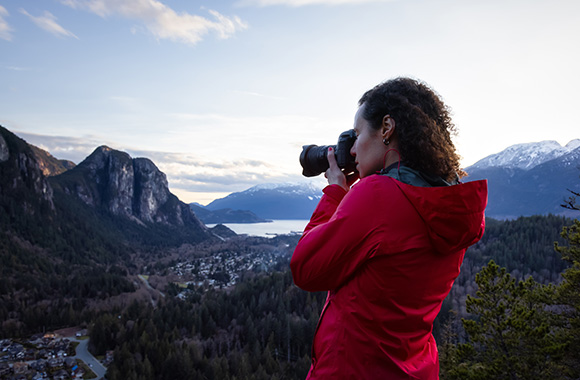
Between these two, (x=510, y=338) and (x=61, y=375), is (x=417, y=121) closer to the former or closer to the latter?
(x=510, y=338)

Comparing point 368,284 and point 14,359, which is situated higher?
point 368,284

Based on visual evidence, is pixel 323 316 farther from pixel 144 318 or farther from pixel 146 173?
pixel 146 173

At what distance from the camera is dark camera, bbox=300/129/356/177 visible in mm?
1493

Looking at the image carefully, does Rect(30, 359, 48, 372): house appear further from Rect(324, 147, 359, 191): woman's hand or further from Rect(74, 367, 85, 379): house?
Rect(324, 147, 359, 191): woman's hand

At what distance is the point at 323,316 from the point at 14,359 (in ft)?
148

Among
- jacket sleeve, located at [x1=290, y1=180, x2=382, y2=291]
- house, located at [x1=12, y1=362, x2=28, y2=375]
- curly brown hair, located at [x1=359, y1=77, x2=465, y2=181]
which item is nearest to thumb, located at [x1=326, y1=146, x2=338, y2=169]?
curly brown hair, located at [x1=359, y1=77, x2=465, y2=181]

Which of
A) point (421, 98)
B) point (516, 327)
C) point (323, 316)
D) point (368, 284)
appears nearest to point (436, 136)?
point (421, 98)

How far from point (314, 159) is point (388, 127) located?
0.47 metres

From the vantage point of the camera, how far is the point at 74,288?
61.6 m

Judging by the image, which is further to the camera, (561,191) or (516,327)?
(561,191)

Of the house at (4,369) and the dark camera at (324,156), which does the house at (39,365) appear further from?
the dark camera at (324,156)

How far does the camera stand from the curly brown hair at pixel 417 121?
3.99ft

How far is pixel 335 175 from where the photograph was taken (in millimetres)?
1481

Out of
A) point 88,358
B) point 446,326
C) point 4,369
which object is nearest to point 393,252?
point 446,326
